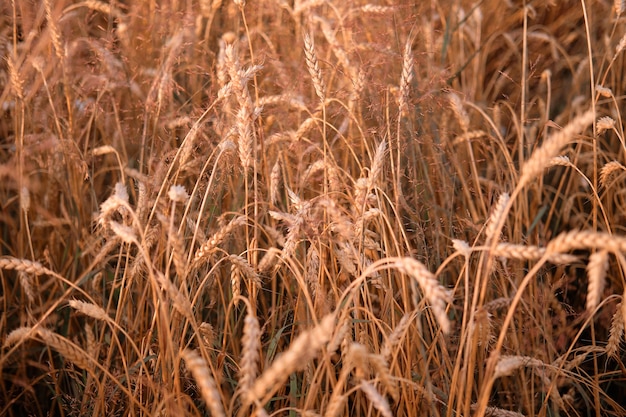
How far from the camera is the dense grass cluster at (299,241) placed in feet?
4.00

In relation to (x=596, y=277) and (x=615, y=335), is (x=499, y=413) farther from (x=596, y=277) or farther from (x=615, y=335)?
(x=596, y=277)

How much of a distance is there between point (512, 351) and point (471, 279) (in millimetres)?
385

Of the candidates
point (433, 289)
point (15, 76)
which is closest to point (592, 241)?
point (433, 289)

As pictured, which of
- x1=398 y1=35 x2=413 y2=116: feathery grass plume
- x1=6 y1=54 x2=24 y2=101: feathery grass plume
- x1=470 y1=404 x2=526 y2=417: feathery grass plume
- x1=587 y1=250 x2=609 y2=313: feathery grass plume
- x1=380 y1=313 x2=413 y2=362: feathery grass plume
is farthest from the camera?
x1=6 y1=54 x2=24 y2=101: feathery grass plume

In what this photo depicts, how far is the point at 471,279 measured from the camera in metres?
1.96

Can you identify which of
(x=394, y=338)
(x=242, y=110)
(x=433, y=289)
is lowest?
(x=394, y=338)

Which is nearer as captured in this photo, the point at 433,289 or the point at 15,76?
the point at 433,289

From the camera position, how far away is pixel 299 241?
1369 mm

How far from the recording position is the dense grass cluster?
1218 mm

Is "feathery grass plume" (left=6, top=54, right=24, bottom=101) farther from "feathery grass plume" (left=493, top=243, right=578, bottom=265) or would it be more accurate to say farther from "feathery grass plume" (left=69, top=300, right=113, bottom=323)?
"feathery grass plume" (left=493, top=243, right=578, bottom=265)

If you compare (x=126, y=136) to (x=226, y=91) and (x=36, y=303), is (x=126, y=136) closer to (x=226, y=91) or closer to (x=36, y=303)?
(x=36, y=303)

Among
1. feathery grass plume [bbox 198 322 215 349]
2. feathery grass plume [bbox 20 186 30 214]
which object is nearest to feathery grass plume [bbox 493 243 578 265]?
feathery grass plume [bbox 198 322 215 349]

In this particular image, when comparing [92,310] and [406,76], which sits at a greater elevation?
[406,76]

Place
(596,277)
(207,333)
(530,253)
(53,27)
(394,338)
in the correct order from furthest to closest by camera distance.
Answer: (53,27) < (207,333) < (394,338) < (530,253) < (596,277)
